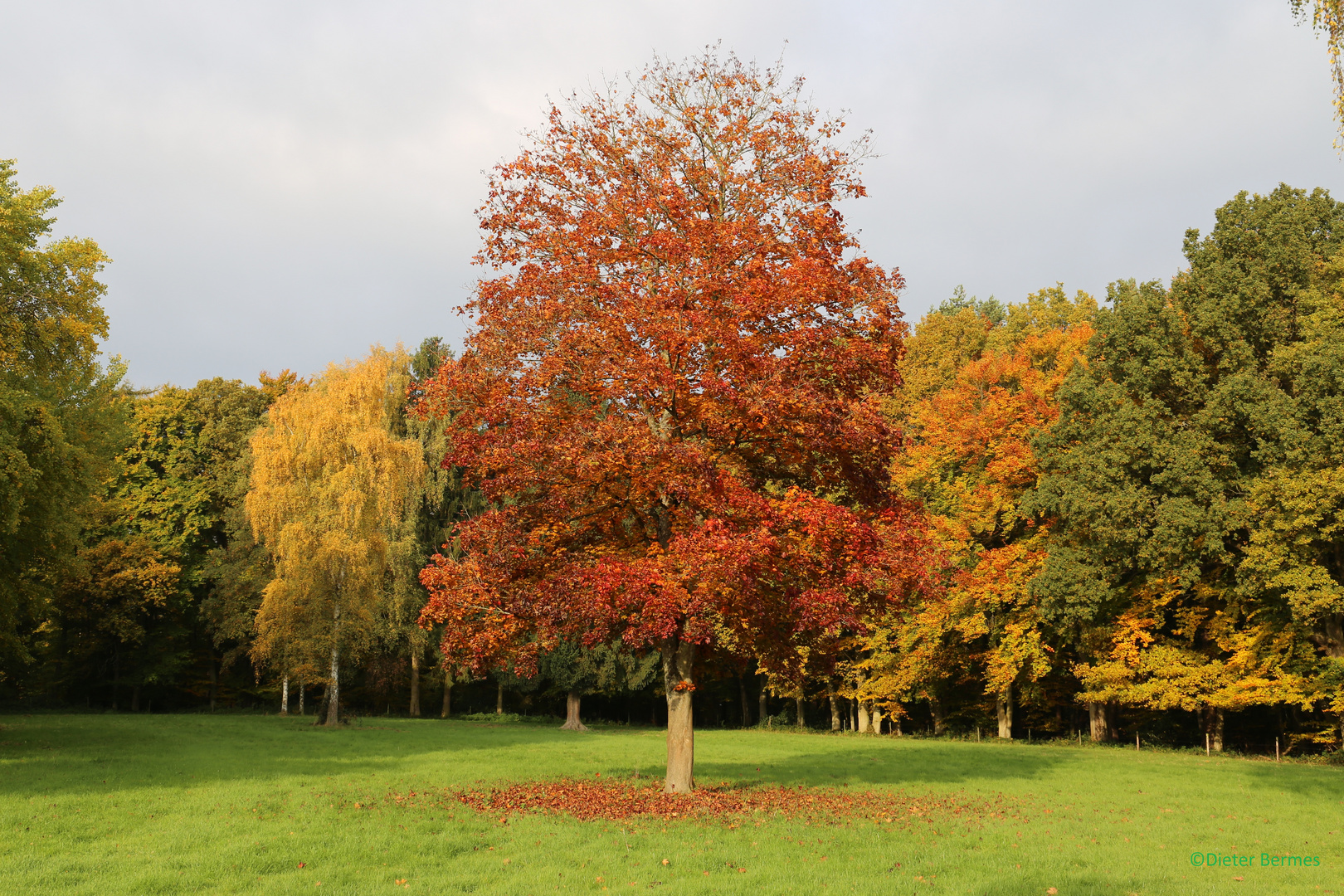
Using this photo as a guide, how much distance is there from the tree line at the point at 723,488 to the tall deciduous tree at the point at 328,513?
0.15 meters

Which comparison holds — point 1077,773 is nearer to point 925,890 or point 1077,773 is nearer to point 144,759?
point 925,890

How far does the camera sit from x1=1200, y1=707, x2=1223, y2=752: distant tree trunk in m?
32.3

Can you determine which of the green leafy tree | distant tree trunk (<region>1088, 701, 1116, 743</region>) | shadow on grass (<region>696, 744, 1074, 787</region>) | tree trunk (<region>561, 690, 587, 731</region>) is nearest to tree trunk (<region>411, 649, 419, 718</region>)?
tree trunk (<region>561, 690, 587, 731</region>)

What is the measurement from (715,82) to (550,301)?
5895mm

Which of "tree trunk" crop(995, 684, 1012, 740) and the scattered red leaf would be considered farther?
"tree trunk" crop(995, 684, 1012, 740)

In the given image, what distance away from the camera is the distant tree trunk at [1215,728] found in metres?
32.3

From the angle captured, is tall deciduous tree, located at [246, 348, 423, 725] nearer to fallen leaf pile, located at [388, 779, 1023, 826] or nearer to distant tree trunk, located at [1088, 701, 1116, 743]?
fallen leaf pile, located at [388, 779, 1023, 826]

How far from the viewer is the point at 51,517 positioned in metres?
22.6

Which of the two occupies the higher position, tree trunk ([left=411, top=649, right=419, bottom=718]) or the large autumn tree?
the large autumn tree

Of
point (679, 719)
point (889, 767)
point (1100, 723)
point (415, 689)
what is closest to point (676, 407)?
point (679, 719)

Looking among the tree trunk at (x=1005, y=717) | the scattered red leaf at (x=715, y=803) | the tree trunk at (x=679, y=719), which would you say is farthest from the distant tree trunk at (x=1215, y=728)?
the tree trunk at (x=679, y=719)

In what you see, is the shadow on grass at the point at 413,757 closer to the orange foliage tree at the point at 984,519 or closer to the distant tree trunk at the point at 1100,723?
the orange foliage tree at the point at 984,519

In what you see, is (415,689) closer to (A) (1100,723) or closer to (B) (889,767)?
(B) (889,767)

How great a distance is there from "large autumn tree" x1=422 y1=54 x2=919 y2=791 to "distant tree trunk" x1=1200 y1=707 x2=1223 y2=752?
23027 millimetres
